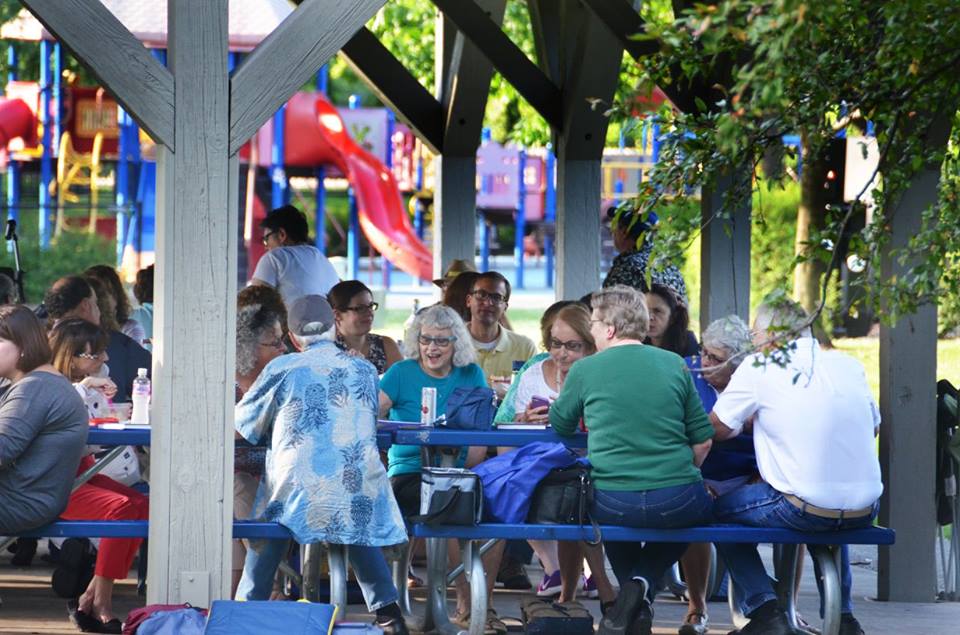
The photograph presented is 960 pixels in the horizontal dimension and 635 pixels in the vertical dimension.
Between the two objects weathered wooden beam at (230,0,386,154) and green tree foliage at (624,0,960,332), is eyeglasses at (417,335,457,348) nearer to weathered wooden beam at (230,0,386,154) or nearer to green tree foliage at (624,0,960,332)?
weathered wooden beam at (230,0,386,154)

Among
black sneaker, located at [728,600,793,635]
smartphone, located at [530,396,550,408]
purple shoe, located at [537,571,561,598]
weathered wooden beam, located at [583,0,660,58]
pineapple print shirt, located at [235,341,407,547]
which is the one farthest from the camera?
weathered wooden beam, located at [583,0,660,58]

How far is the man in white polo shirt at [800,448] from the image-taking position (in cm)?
629

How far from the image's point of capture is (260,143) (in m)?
24.7

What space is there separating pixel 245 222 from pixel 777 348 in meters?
21.0

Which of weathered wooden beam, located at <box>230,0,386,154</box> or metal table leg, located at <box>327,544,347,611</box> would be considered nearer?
weathered wooden beam, located at <box>230,0,386,154</box>

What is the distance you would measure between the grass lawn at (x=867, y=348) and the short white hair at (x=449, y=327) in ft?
30.7

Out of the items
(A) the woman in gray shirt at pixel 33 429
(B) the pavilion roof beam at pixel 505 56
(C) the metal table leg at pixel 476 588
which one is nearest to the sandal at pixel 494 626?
(C) the metal table leg at pixel 476 588

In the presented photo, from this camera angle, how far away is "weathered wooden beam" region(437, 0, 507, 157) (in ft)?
34.6

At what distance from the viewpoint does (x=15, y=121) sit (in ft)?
76.4

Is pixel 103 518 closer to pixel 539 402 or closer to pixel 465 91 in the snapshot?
pixel 539 402

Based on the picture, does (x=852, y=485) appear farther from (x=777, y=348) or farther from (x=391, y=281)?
(x=391, y=281)

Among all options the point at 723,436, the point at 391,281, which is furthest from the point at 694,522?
the point at 391,281

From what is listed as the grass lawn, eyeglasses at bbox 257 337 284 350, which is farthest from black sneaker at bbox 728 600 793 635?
the grass lawn

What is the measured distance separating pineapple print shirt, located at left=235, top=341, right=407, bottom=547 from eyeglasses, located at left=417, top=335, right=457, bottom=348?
3.15 feet
